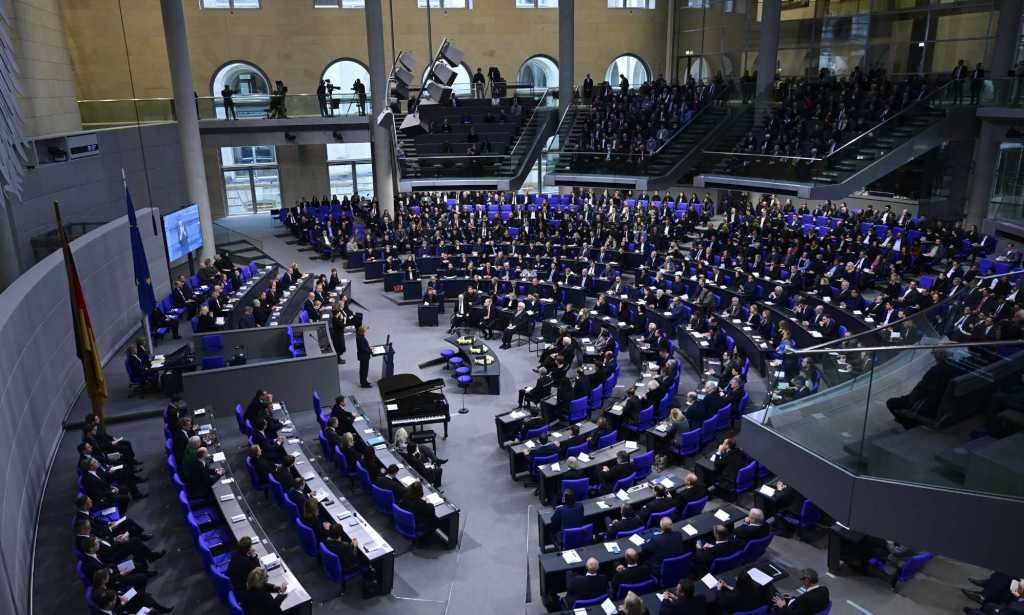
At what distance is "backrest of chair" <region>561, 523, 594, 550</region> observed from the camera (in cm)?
934

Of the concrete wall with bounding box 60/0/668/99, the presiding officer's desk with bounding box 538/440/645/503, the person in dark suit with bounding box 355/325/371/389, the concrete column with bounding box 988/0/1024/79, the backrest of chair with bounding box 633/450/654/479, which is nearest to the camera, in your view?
the presiding officer's desk with bounding box 538/440/645/503

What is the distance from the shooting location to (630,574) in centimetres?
845

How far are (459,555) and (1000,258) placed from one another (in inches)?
668

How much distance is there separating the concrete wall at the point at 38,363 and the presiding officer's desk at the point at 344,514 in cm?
321

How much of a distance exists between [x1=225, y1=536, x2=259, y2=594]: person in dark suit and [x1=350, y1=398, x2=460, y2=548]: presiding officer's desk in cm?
254

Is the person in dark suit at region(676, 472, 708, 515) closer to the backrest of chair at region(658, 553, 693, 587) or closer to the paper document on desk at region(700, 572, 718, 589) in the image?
the backrest of chair at region(658, 553, 693, 587)

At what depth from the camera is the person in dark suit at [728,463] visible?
1086 centimetres

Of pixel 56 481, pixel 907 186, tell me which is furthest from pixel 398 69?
pixel 907 186

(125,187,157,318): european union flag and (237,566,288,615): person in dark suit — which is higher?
(125,187,157,318): european union flag

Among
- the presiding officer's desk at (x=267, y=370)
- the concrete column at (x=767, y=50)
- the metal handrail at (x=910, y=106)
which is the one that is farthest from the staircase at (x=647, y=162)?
the presiding officer's desk at (x=267, y=370)

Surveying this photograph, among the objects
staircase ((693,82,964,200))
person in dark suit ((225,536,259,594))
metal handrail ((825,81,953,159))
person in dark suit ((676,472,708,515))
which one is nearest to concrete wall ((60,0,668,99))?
staircase ((693,82,964,200))

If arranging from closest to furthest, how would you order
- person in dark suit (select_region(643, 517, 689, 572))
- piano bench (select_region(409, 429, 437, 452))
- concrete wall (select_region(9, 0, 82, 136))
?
1. person in dark suit (select_region(643, 517, 689, 572))
2. piano bench (select_region(409, 429, 437, 452))
3. concrete wall (select_region(9, 0, 82, 136))

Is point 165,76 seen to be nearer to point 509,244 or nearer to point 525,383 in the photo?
point 509,244

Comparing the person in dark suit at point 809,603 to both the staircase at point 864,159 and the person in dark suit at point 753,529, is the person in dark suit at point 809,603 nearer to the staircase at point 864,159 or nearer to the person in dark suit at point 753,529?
the person in dark suit at point 753,529
